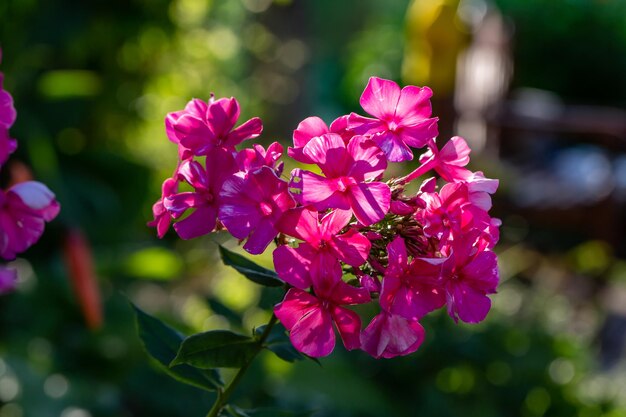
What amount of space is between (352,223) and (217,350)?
0.16m

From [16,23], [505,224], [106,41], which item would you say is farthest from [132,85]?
[505,224]

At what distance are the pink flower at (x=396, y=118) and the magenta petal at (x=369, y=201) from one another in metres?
0.05

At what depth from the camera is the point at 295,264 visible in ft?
2.33

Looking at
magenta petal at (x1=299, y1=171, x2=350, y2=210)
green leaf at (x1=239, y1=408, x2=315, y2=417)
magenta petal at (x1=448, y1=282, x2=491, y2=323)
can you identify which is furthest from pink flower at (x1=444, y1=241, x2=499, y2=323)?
green leaf at (x1=239, y1=408, x2=315, y2=417)

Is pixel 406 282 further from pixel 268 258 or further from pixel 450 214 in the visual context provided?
pixel 268 258

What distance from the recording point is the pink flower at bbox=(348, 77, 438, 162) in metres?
0.77

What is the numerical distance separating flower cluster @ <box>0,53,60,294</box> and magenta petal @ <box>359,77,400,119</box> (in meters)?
0.31

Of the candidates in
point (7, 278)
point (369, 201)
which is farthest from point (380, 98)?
point (7, 278)

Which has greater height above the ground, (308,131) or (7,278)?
(308,131)

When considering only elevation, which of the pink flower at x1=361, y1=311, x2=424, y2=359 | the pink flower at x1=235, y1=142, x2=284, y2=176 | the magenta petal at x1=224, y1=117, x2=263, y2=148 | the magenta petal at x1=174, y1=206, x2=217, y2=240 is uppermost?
the pink flower at x1=235, y1=142, x2=284, y2=176

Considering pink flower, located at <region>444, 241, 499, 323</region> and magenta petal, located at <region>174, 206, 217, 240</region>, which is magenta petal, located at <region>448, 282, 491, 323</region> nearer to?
pink flower, located at <region>444, 241, 499, 323</region>

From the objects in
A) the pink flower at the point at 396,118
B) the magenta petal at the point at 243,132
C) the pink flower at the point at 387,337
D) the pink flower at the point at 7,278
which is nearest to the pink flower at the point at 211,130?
the magenta petal at the point at 243,132

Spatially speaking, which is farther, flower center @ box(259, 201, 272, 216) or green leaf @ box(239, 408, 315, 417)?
green leaf @ box(239, 408, 315, 417)

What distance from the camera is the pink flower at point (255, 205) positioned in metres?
0.71
